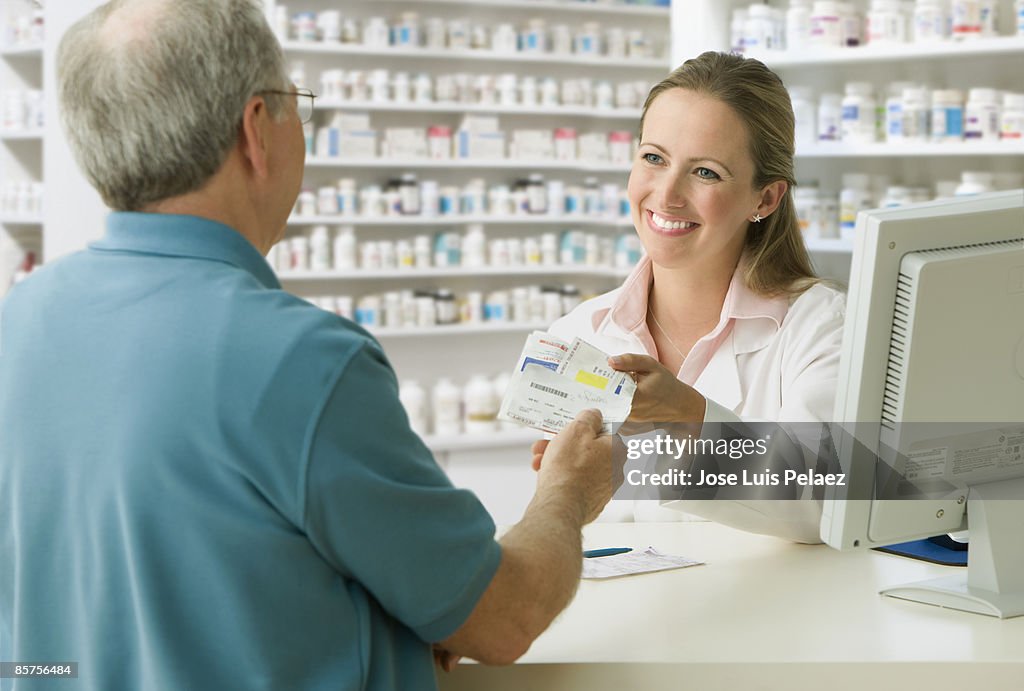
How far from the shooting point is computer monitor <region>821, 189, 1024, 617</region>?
4.46 feet

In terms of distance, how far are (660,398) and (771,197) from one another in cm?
73

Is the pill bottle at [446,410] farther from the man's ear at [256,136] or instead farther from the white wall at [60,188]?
the man's ear at [256,136]

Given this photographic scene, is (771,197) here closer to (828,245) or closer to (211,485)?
(211,485)

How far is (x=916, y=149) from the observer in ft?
12.1

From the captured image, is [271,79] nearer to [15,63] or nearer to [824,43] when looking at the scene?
[824,43]

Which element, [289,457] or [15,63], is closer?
[289,457]

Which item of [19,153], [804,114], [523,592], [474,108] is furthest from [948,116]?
[19,153]

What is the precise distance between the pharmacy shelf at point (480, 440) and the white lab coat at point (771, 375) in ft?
9.42

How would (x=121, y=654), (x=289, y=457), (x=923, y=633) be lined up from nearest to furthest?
(x=289, y=457), (x=121, y=654), (x=923, y=633)

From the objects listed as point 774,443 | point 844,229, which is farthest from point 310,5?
point 774,443

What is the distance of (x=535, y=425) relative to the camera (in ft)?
5.22

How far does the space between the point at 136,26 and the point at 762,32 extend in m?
3.24

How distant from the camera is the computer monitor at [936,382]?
136 cm

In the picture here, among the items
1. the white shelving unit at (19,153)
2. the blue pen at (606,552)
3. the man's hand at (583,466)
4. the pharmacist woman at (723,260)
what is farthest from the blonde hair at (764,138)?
the white shelving unit at (19,153)
